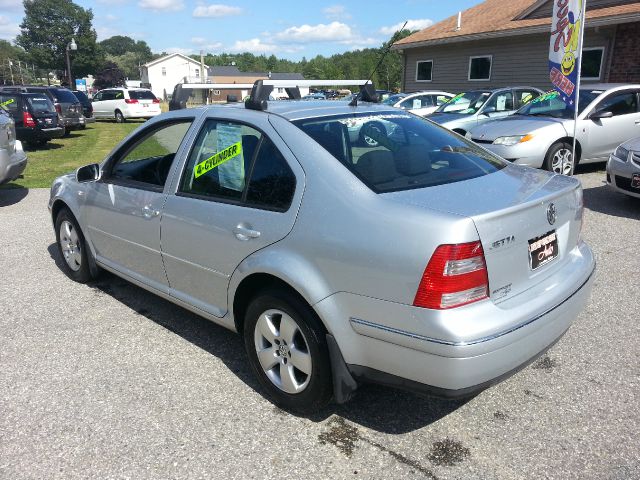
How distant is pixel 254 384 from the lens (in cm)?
321

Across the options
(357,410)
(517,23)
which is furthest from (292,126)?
(517,23)

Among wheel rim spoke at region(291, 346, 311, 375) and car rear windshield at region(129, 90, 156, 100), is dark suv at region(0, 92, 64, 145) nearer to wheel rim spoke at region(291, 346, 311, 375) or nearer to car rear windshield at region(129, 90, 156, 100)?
car rear windshield at region(129, 90, 156, 100)

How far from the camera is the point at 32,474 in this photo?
2.48 meters

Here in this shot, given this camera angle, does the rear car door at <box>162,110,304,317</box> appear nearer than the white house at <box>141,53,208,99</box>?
Yes

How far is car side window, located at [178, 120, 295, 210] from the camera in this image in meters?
2.85

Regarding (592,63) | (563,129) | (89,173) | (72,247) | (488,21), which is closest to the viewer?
(89,173)

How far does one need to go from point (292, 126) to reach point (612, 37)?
49.9 feet

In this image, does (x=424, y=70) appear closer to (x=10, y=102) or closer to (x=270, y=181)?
(x=10, y=102)

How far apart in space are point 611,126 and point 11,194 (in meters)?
10.3

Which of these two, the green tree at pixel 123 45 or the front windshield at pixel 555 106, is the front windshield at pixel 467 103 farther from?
the green tree at pixel 123 45

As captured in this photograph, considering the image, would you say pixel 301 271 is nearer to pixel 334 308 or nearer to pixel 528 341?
pixel 334 308

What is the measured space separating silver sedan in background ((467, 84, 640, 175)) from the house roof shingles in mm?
6289

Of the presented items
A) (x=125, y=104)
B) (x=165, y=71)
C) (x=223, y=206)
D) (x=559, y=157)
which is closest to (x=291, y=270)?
(x=223, y=206)

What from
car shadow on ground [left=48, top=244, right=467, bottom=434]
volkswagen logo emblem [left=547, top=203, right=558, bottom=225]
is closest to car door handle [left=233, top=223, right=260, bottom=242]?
car shadow on ground [left=48, top=244, right=467, bottom=434]
